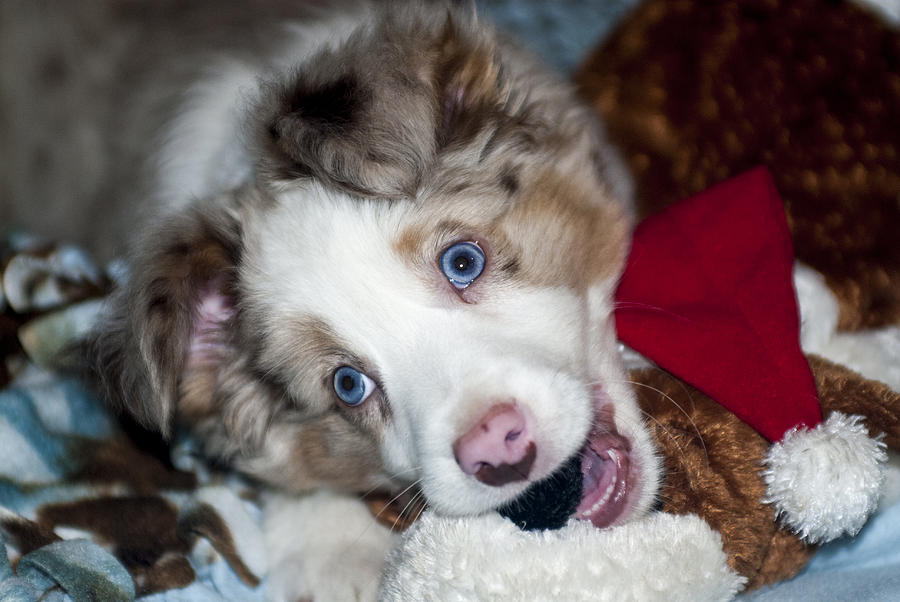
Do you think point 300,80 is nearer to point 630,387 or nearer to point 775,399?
point 630,387

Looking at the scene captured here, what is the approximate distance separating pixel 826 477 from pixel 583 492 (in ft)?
1.74

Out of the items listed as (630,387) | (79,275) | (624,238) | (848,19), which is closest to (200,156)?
(79,275)

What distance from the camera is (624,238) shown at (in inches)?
100

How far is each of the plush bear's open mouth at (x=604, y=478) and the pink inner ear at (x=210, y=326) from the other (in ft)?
3.56

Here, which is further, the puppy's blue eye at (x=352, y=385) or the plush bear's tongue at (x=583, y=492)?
the puppy's blue eye at (x=352, y=385)

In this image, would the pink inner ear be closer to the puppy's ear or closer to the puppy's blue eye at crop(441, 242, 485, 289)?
the puppy's ear

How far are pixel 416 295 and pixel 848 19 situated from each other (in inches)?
71.7

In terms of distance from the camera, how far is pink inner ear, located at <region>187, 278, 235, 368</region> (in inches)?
101

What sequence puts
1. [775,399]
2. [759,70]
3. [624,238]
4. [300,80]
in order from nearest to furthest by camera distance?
[775,399] < [300,80] < [624,238] < [759,70]

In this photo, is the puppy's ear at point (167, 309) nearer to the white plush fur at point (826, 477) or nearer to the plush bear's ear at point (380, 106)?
the plush bear's ear at point (380, 106)

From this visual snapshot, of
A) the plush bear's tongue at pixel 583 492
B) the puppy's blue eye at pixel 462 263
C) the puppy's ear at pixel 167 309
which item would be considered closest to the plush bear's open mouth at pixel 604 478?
the plush bear's tongue at pixel 583 492

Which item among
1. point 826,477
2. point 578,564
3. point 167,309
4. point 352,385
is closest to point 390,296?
point 352,385

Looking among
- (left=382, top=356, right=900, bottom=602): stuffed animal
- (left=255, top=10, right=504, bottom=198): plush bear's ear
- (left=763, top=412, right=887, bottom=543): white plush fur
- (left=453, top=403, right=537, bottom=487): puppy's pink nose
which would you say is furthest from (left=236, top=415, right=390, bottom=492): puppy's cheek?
(left=763, top=412, right=887, bottom=543): white plush fur

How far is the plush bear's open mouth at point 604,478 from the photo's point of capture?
80.9 inches
